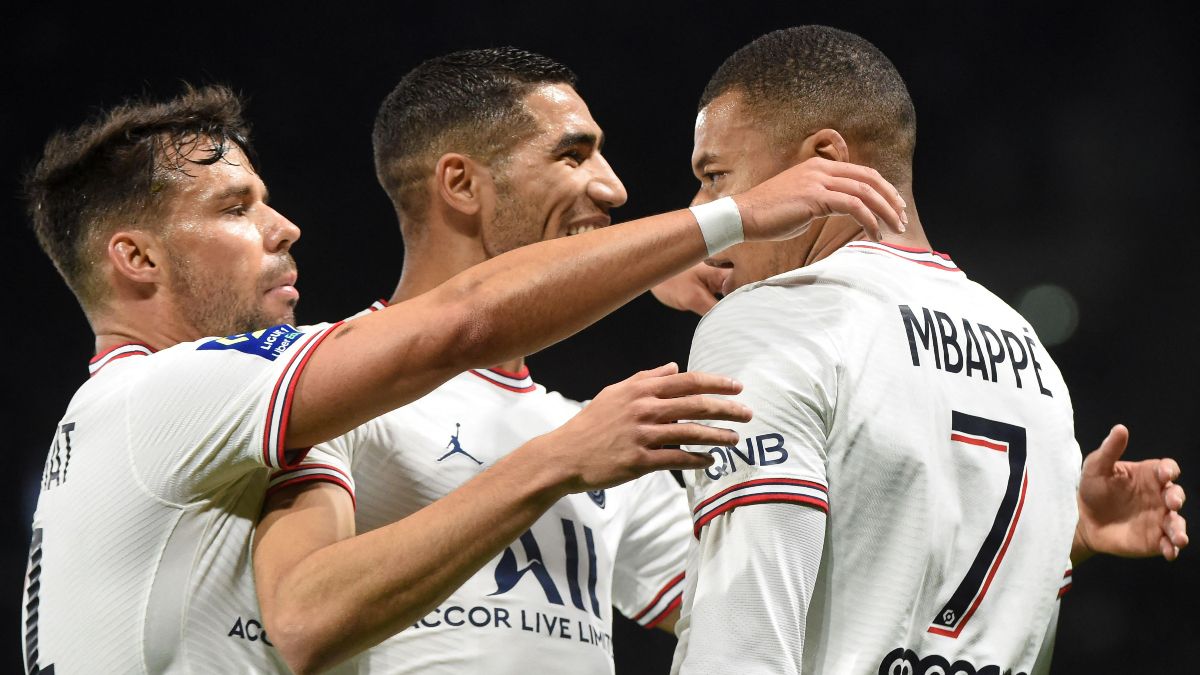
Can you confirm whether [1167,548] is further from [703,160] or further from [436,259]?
[436,259]

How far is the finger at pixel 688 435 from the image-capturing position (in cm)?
171

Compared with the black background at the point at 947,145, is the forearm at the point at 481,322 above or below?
below

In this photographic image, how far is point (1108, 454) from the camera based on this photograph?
8.13ft

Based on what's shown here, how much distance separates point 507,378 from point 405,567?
92cm

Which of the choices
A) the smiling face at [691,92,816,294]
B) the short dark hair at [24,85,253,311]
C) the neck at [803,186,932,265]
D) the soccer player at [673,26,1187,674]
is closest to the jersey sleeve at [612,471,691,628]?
the smiling face at [691,92,816,294]

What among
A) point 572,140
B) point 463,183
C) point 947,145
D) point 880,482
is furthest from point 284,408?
point 947,145

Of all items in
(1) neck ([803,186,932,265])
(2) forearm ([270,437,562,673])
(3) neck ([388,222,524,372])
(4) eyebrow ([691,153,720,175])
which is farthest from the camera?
(3) neck ([388,222,524,372])

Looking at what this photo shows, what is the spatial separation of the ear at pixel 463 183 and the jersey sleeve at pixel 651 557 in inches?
29.9

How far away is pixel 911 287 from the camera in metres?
2.01

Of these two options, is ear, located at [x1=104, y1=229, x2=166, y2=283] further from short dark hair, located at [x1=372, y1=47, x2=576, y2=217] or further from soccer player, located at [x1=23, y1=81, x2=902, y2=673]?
short dark hair, located at [x1=372, y1=47, x2=576, y2=217]

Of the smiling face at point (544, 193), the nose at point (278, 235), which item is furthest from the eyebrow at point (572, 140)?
the nose at point (278, 235)

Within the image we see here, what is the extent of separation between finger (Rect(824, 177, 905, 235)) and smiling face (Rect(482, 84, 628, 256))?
1051 millimetres

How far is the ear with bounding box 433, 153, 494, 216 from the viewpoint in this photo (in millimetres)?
2930

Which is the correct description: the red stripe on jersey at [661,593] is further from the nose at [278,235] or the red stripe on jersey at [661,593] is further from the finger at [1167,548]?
the nose at [278,235]
